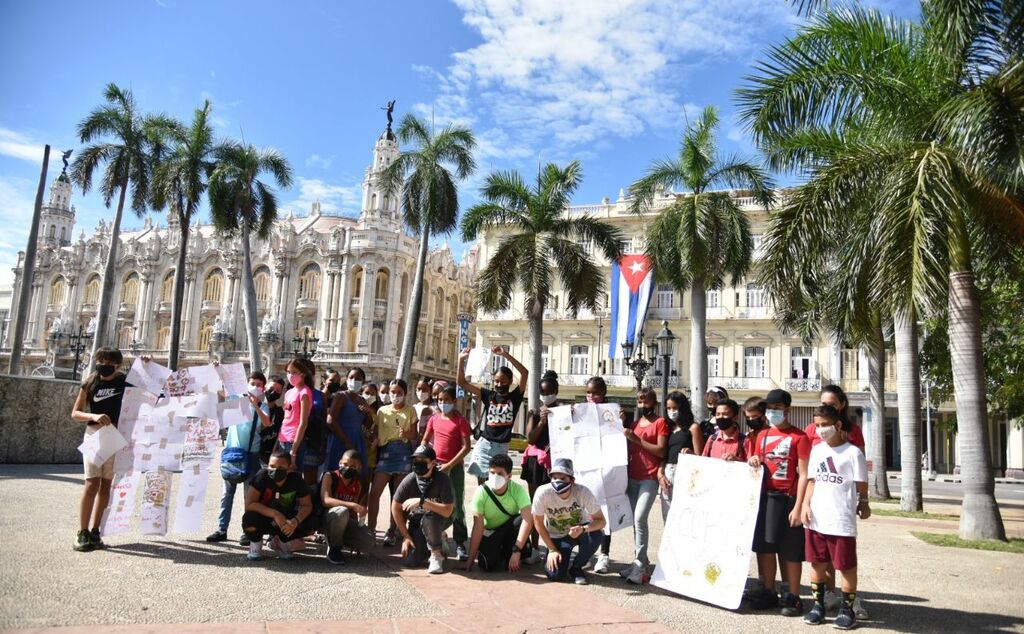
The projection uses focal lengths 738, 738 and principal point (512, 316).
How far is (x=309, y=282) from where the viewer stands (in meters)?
57.3

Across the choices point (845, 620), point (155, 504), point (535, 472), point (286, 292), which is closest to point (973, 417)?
point (845, 620)

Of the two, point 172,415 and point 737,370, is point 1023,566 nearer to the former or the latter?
point 172,415

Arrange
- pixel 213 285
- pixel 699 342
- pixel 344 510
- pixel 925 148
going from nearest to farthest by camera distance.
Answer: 1. pixel 344 510
2. pixel 925 148
3. pixel 699 342
4. pixel 213 285

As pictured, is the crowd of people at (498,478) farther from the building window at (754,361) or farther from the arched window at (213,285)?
the arched window at (213,285)

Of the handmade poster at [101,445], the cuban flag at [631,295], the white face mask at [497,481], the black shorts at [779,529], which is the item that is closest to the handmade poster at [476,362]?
the white face mask at [497,481]

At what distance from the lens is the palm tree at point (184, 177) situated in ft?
104

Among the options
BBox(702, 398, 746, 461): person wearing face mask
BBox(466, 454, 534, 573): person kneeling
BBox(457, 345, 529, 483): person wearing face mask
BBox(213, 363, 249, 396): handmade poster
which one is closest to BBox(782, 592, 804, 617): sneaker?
BBox(702, 398, 746, 461): person wearing face mask

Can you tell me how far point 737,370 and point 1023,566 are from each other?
3224 cm

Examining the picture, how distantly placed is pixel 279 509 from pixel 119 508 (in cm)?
169

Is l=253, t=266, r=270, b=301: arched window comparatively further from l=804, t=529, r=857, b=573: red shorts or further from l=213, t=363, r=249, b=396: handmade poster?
l=804, t=529, r=857, b=573: red shorts

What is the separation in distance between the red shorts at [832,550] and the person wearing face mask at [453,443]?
11.1ft

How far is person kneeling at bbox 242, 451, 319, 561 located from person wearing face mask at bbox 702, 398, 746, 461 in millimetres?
3915

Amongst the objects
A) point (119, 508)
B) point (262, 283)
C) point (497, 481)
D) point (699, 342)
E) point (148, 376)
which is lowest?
point (119, 508)

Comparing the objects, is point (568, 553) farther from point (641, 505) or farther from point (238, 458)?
point (238, 458)
